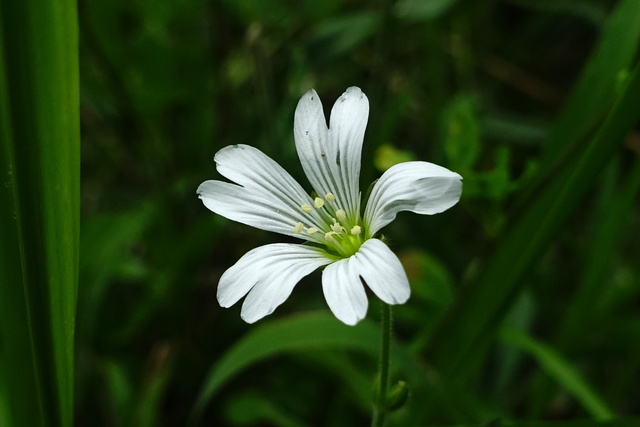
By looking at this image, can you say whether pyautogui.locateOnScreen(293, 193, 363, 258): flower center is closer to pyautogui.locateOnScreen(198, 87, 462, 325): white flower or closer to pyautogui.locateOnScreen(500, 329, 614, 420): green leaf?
pyautogui.locateOnScreen(198, 87, 462, 325): white flower

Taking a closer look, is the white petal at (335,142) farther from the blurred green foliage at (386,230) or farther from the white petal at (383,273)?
the blurred green foliage at (386,230)

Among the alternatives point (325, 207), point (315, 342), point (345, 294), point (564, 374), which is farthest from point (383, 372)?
point (564, 374)

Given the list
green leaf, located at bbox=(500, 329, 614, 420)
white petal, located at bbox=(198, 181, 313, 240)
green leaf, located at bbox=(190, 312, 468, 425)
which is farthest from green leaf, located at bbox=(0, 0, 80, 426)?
green leaf, located at bbox=(500, 329, 614, 420)

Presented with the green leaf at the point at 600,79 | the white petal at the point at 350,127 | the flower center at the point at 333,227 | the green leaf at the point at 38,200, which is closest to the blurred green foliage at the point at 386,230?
the green leaf at the point at 600,79

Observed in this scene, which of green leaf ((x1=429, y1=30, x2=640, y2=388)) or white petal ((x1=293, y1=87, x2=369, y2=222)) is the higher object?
white petal ((x1=293, y1=87, x2=369, y2=222))

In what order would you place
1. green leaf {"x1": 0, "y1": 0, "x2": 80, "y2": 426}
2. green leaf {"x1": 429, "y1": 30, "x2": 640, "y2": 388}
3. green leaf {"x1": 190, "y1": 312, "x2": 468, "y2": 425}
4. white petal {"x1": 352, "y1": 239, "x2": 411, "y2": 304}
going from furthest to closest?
green leaf {"x1": 190, "y1": 312, "x2": 468, "y2": 425}, green leaf {"x1": 429, "y1": 30, "x2": 640, "y2": 388}, green leaf {"x1": 0, "y1": 0, "x2": 80, "y2": 426}, white petal {"x1": 352, "y1": 239, "x2": 411, "y2": 304}

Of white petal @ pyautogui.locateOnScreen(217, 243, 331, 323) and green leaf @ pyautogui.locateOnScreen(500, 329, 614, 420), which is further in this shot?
green leaf @ pyautogui.locateOnScreen(500, 329, 614, 420)

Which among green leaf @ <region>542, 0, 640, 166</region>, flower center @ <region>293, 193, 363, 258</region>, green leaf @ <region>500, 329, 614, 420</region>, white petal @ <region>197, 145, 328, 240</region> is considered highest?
green leaf @ <region>542, 0, 640, 166</region>
